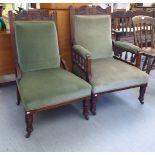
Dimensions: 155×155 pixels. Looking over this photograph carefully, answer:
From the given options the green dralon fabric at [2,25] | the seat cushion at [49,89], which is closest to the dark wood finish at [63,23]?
the green dralon fabric at [2,25]

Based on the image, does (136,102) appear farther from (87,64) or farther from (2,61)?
(2,61)

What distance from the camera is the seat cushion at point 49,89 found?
171cm

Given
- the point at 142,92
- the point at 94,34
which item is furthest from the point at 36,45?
the point at 142,92

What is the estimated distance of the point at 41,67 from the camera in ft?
7.22

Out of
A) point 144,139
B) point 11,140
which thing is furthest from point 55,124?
point 144,139

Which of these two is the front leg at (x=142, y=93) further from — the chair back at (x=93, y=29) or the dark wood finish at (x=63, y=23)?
the dark wood finish at (x=63, y=23)

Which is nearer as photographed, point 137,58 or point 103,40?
point 137,58

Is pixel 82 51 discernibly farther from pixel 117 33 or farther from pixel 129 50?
pixel 117 33

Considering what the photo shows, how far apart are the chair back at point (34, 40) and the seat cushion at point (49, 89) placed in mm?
171

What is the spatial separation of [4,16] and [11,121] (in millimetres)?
1323

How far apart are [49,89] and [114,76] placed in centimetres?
65

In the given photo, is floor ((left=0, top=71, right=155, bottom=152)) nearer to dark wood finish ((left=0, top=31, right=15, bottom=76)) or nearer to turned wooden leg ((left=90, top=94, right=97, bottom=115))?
turned wooden leg ((left=90, top=94, right=97, bottom=115))

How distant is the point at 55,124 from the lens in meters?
2.00

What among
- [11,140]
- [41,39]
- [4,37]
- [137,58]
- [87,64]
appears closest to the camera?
[11,140]
